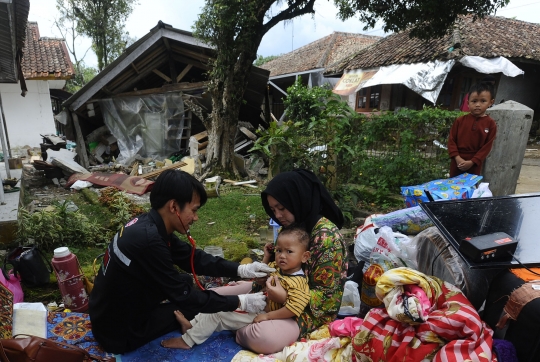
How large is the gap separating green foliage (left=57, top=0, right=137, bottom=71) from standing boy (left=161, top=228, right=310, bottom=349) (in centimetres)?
2085

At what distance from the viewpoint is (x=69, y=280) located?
3.00 metres

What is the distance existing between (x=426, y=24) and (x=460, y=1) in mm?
1029

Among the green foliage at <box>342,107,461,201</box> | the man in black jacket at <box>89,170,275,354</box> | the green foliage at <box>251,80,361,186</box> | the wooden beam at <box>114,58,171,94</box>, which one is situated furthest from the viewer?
the wooden beam at <box>114,58,171,94</box>

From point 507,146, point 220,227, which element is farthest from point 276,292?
point 507,146

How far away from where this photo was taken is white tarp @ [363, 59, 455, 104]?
11.1 m

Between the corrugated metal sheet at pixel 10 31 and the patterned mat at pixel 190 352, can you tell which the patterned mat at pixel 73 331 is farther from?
the corrugated metal sheet at pixel 10 31

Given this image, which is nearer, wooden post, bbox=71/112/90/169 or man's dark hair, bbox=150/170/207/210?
man's dark hair, bbox=150/170/207/210

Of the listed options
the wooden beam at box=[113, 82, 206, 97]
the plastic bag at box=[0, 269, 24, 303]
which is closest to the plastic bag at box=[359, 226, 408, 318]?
the plastic bag at box=[0, 269, 24, 303]

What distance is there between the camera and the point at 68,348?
6.49 ft

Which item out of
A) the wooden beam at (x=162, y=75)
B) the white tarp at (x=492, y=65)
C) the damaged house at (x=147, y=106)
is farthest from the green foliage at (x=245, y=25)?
the white tarp at (x=492, y=65)

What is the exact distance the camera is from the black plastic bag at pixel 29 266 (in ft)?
10.6

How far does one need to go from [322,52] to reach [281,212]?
60.2 feet

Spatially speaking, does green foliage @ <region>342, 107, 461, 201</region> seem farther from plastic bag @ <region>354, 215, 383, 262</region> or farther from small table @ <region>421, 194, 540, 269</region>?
small table @ <region>421, 194, 540, 269</region>

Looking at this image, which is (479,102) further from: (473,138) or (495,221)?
(495,221)
